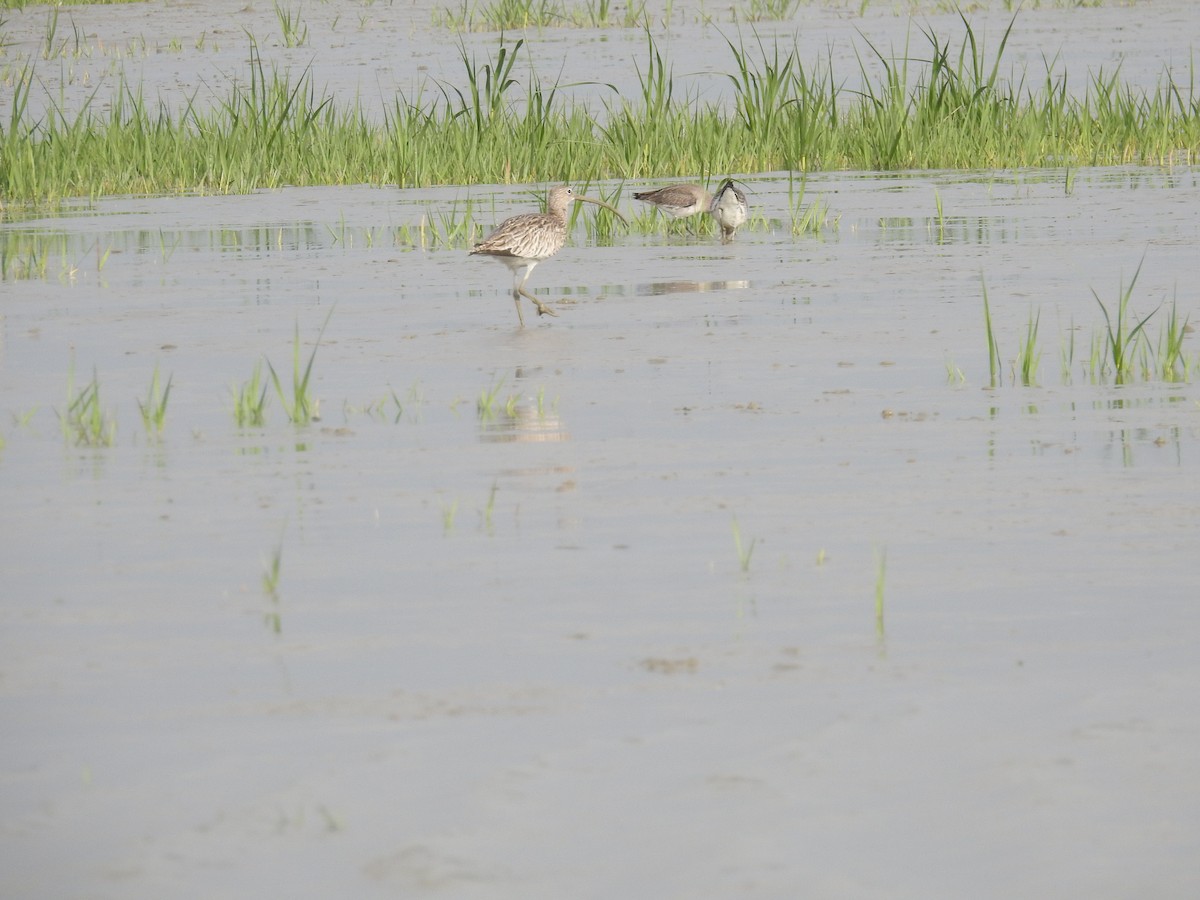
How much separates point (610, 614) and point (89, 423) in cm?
279

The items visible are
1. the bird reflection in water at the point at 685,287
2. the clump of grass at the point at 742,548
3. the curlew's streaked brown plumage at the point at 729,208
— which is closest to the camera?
the clump of grass at the point at 742,548

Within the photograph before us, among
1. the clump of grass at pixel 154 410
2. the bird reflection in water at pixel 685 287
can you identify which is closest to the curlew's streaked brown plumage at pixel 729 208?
the bird reflection in water at pixel 685 287

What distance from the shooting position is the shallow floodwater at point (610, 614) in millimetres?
3100

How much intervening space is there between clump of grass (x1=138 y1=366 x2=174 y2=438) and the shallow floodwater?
0.08 meters

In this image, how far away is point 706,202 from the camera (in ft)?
40.7

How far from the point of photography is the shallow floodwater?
3.10 m

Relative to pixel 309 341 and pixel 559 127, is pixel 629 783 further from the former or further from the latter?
pixel 559 127

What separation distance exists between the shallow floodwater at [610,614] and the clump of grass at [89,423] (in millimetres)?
124

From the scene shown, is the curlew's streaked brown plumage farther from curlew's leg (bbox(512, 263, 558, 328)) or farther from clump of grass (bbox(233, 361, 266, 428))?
clump of grass (bbox(233, 361, 266, 428))

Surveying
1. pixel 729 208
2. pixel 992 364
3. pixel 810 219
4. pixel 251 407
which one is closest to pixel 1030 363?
pixel 992 364

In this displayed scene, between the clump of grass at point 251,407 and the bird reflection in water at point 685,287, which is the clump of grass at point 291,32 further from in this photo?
the clump of grass at point 251,407

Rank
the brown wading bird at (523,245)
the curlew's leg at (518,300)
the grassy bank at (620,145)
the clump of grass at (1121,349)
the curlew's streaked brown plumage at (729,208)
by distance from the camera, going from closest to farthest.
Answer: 1. the clump of grass at (1121,349)
2. the curlew's leg at (518,300)
3. the brown wading bird at (523,245)
4. the curlew's streaked brown plumage at (729,208)
5. the grassy bank at (620,145)

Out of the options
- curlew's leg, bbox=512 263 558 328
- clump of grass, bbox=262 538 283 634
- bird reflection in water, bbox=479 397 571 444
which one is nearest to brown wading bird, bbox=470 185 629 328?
curlew's leg, bbox=512 263 558 328

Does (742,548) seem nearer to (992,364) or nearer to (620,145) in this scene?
(992,364)
